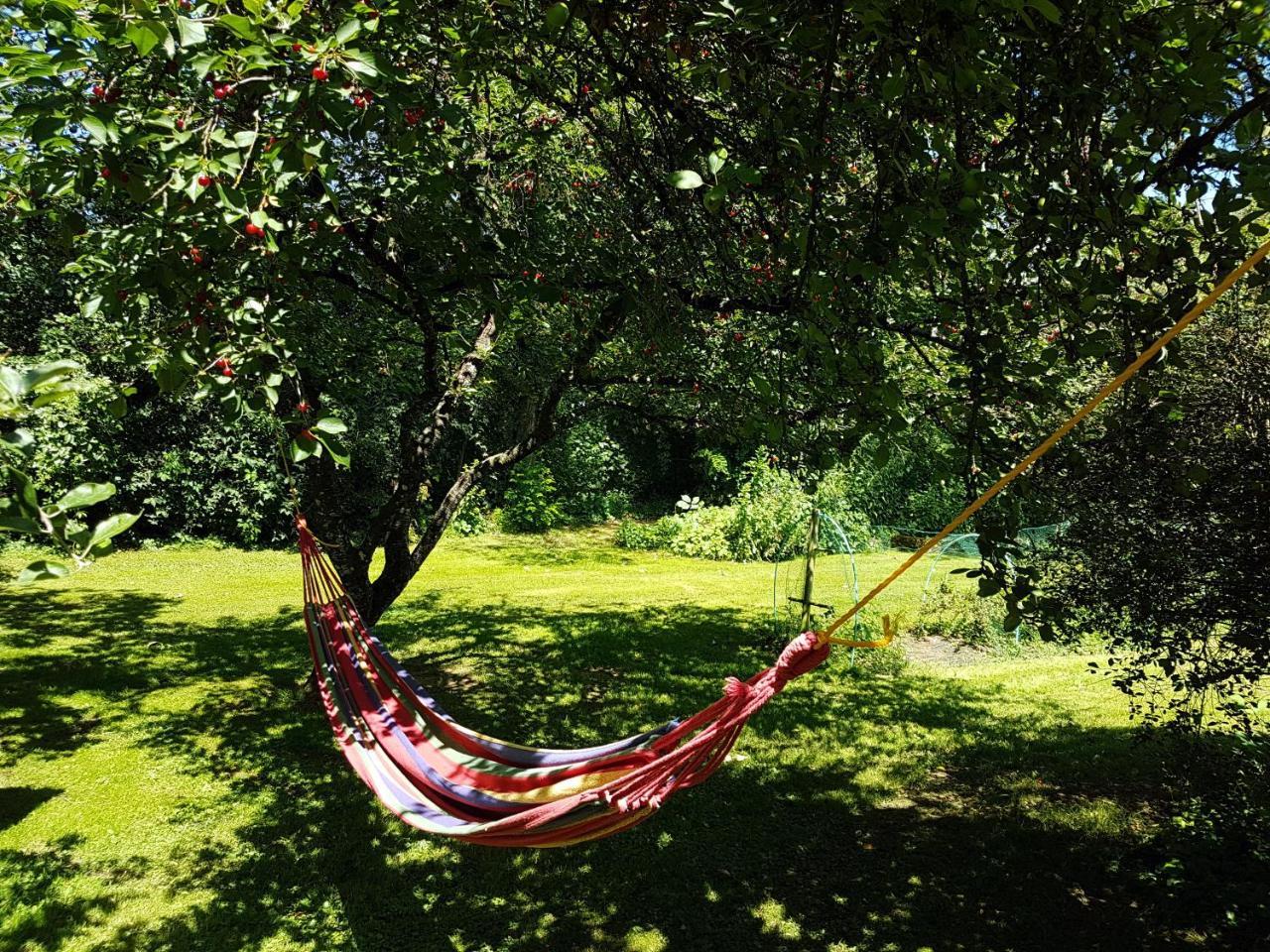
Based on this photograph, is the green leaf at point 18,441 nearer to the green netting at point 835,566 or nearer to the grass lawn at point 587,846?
the grass lawn at point 587,846

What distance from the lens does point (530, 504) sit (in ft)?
39.1

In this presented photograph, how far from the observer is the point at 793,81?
2602 millimetres

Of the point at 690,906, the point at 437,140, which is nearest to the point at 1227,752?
the point at 690,906

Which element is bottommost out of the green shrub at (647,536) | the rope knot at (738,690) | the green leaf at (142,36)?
the green shrub at (647,536)

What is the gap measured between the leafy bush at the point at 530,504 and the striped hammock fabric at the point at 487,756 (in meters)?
7.87

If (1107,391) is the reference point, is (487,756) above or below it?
below

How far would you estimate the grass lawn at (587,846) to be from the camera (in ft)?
9.48

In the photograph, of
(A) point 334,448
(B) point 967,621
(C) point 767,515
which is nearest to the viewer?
(A) point 334,448

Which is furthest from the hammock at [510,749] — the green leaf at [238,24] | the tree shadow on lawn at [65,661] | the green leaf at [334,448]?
the tree shadow on lawn at [65,661]

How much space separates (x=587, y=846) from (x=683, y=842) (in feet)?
1.35

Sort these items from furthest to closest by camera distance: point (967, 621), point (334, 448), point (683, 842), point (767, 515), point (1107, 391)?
point (767, 515) → point (967, 621) → point (683, 842) → point (334, 448) → point (1107, 391)

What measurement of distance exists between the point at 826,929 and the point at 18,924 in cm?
279

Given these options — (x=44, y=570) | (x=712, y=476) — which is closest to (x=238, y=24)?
(x=44, y=570)

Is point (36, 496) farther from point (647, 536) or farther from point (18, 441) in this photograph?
point (647, 536)
